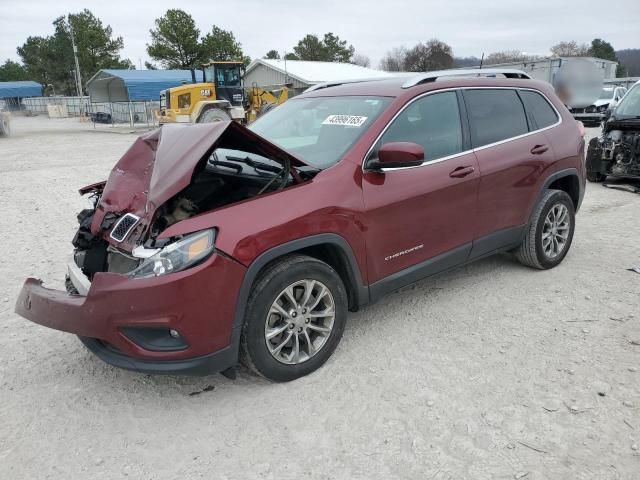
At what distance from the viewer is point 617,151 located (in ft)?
27.6

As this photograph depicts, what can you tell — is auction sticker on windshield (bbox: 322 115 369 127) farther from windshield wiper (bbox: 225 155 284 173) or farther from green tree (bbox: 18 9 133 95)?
green tree (bbox: 18 9 133 95)

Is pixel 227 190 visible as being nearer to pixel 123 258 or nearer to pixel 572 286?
pixel 123 258

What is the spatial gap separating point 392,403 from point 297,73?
131ft

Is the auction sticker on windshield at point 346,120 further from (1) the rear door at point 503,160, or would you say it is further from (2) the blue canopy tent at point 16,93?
(2) the blue canopy tent at point 16,93

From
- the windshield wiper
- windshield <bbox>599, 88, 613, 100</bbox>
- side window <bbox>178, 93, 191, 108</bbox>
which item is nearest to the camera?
the windshield wiper

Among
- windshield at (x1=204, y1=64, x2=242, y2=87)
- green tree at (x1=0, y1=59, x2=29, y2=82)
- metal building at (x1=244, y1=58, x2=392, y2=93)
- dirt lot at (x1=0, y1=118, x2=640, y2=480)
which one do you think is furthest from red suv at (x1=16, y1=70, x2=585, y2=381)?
Answer: green tree at (x1=0, y1=59, x2=29, y2=82)

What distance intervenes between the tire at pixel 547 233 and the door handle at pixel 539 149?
15.9 inches

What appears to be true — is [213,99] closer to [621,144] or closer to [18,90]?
[621,144]

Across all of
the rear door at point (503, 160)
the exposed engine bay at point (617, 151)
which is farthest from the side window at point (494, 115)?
the exposed engine bay at point (617, 151)

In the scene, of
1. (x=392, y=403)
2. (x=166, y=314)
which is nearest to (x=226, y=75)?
(x=166, y=314)

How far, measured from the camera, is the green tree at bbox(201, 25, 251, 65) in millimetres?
49062

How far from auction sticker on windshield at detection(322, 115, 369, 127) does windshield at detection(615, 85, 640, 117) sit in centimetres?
670

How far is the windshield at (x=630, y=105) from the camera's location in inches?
327

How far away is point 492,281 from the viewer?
4613 millimetres
